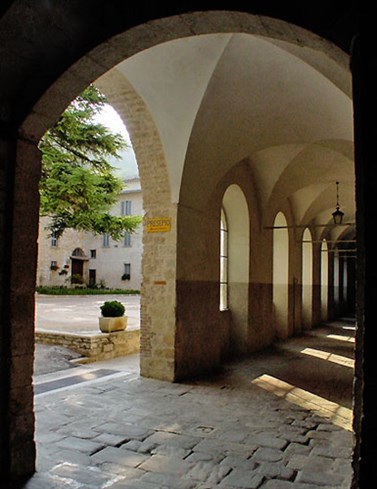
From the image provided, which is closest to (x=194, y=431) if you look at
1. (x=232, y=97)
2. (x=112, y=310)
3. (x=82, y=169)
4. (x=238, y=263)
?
(x=232, y=97)

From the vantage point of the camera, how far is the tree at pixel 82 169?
10.4 meters

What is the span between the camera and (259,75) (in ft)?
20.5

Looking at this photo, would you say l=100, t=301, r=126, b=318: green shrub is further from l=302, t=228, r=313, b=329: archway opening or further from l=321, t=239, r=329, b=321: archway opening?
l=321, t=239, r=329, b=321: archway opening

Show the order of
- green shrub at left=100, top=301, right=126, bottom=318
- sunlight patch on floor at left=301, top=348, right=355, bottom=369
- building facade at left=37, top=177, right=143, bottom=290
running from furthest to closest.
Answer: building facade at left=37, top=177, right=143, bottom=290, green shrub at left=100, top=301, right=126, bottom=318, sunlight patch on floor at left=301, top=348, right=355, bottom=369

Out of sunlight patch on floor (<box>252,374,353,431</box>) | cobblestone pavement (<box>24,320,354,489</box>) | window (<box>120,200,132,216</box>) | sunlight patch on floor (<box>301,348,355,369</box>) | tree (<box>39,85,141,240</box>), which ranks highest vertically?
window (<box>120,200,132,216</box>)

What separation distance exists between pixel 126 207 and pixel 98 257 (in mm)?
4966

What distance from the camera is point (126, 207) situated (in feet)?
105

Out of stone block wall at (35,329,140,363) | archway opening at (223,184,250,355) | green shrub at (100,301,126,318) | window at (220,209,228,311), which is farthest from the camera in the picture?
window at (220,209,228,311)

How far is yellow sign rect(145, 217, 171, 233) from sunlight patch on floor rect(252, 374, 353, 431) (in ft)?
9.17

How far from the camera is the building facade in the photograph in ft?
102

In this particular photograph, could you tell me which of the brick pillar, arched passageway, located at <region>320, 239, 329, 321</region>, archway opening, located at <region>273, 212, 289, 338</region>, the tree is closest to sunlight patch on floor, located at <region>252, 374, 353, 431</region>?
the brick pillar

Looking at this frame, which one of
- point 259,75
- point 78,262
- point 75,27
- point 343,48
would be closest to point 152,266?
point 259,75

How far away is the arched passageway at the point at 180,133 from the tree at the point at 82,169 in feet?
12.1

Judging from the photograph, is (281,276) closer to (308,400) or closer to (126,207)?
(308,400)
